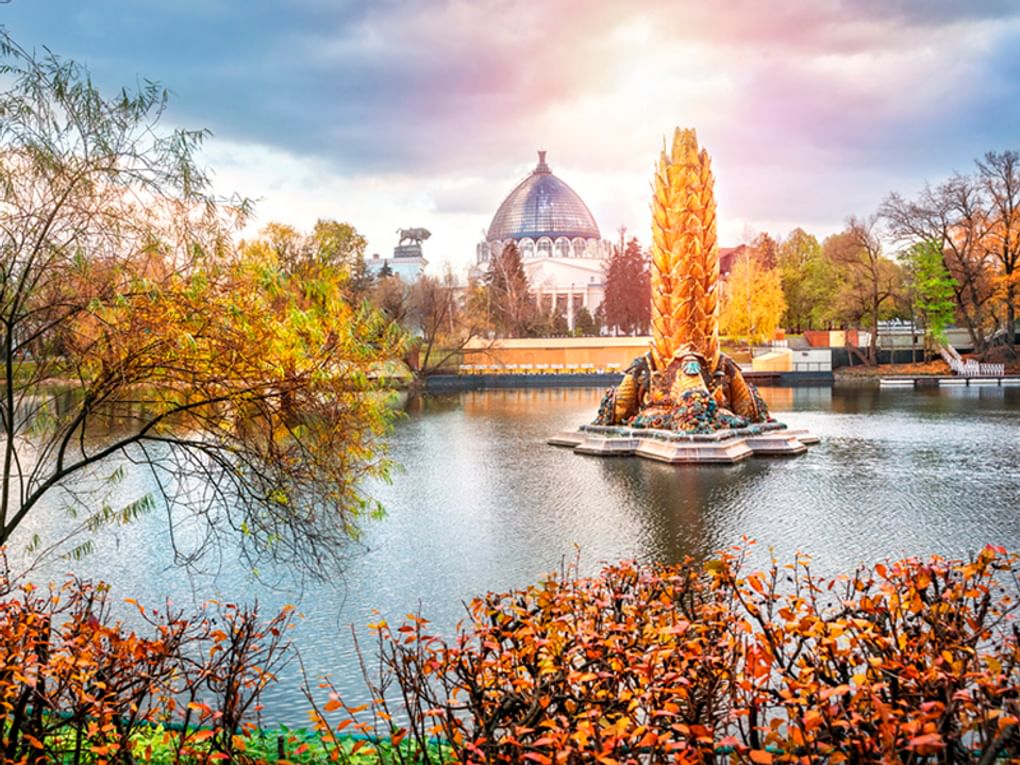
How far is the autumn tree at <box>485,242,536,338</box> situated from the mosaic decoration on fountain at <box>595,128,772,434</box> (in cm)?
3843

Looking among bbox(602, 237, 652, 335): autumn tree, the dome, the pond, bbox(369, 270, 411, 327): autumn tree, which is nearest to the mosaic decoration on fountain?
the pond

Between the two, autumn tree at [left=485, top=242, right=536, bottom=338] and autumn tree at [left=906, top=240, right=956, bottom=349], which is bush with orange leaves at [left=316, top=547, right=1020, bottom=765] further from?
autumn tree at [left=485, top=242, right=536, bottom=338]

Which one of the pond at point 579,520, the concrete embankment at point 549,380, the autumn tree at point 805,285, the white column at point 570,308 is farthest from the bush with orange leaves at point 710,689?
the white column at point 570,308

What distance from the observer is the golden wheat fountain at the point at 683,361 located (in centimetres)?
2058

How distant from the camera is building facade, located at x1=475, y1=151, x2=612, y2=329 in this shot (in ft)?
344

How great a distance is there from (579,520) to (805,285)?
2204 inches

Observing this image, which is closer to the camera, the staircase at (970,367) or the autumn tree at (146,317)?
the autumn tree at (146,317)

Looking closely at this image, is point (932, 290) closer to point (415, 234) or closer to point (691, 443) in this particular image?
point (691, 443)

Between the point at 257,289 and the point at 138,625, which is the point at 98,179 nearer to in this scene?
the point at 257,289

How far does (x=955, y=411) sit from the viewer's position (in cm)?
2981

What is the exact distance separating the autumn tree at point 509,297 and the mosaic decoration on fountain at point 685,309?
38434 mm

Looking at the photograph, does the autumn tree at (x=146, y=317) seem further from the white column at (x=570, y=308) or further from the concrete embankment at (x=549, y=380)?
the white column at (x=570, y=308)

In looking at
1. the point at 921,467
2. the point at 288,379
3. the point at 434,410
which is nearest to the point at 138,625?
the point at 288,379

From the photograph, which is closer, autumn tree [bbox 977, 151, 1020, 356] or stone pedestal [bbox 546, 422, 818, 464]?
stone pedestal [bbox 546, 422, 818, 464]
